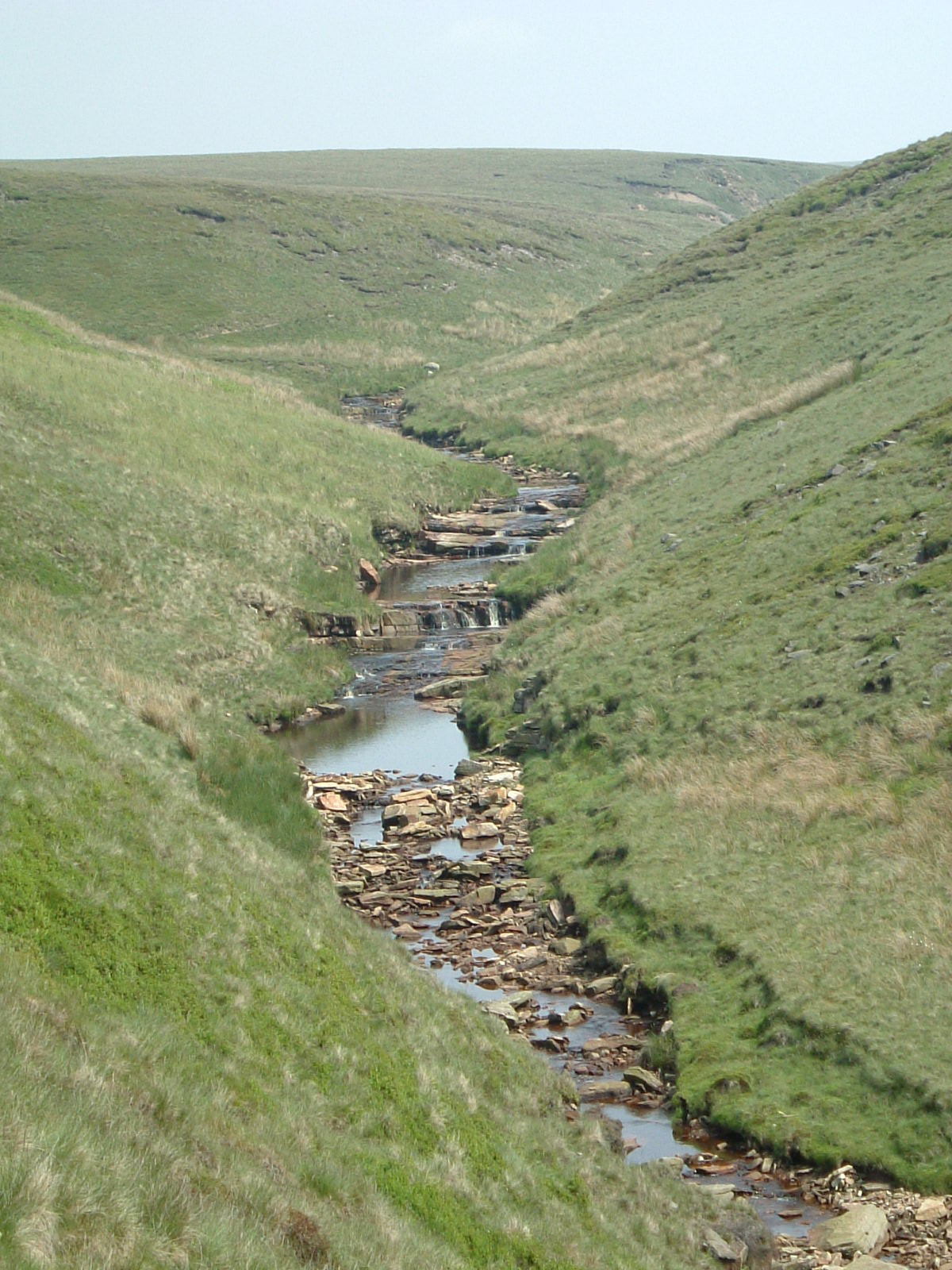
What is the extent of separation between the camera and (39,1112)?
23.5 ft

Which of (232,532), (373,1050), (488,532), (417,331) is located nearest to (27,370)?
(232,532)

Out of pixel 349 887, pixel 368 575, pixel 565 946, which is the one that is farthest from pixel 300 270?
pixel 565 946

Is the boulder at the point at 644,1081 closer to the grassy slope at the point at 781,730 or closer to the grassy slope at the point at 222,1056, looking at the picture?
the grassy slope at the point at 781,730

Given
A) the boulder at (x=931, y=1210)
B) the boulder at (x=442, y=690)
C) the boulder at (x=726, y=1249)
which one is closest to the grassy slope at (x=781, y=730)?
the boulder at (x=931, y=1210)

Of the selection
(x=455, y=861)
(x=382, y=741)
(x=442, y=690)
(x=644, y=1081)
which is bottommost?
(x=644, y=1081)

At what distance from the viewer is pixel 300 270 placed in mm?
104312

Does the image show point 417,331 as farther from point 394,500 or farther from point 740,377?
point 394,500

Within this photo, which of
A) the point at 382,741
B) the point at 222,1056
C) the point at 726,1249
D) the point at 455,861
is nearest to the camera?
the point at 222,1056

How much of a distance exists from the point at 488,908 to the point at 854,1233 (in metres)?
9.88

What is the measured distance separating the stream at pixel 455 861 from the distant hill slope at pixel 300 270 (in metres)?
40.4

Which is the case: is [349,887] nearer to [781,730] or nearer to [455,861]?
[455,861]

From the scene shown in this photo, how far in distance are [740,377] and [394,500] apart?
17.9m

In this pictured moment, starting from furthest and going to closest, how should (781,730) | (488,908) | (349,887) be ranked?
(781,730) → (349,887) → (488,908)

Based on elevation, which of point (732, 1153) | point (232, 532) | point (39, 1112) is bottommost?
point (732, 1153)
